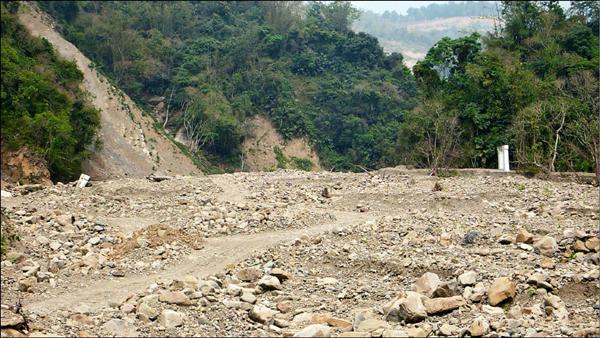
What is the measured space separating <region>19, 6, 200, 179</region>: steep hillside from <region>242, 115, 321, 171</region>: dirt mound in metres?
7.24

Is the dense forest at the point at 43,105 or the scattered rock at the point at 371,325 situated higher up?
the dense forest at the point at 43,105

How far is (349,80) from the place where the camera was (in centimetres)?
5216

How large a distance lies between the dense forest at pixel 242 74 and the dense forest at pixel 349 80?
0.10 m

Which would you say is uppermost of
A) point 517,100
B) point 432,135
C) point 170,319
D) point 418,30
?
point 418,30

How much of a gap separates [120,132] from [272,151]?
13.5 m

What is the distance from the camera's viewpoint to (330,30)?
5794 centimetres

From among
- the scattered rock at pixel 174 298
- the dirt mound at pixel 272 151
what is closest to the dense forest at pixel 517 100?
the scattered rock at pixel 174 298

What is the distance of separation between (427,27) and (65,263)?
567 ft

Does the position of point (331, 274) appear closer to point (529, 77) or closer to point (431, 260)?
point (431, 260)

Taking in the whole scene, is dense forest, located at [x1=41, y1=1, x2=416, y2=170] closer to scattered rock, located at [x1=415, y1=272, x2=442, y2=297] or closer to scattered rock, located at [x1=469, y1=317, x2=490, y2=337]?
scattered rock, located at [x1=415, y1=272, x2=442, y2=297]

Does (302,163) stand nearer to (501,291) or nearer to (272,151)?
(272,151)

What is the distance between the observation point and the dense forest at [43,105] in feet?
75.5

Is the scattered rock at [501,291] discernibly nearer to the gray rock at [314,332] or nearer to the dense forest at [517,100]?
the gray rock at [314,332]

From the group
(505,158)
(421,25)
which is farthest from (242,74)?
(421,25)
